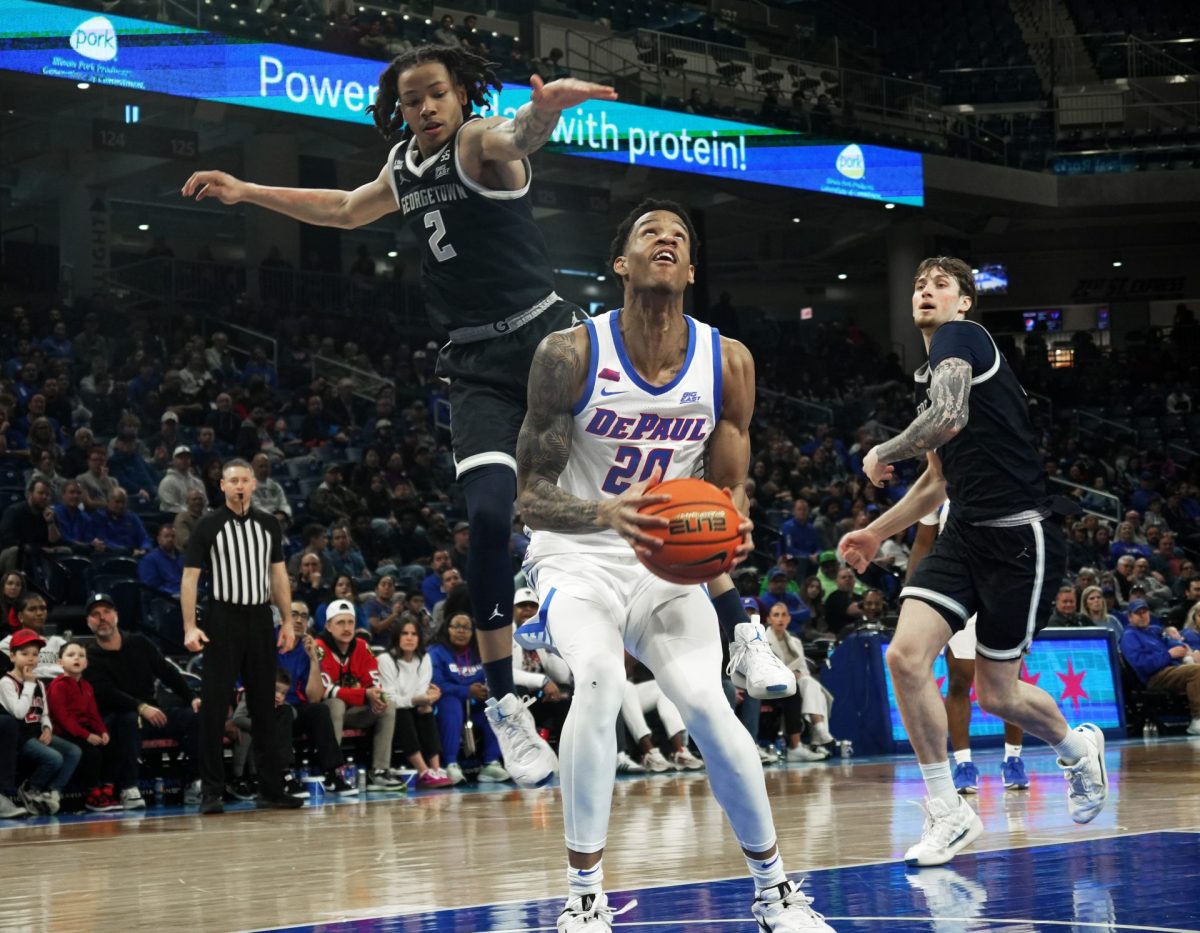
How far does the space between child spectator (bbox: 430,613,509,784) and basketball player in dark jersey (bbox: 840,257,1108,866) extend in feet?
21.6

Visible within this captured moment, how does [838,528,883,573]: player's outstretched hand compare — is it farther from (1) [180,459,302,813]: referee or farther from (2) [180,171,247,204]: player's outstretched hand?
(1) [180,459,302,813]: referee

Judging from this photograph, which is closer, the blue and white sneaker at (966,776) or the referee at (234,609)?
the blue and white sneaker at (966,776)

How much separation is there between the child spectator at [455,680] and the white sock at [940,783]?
667cm

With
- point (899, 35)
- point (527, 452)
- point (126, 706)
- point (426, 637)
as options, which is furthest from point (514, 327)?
point (899, 35)

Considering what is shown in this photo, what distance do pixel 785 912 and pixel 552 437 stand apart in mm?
1559

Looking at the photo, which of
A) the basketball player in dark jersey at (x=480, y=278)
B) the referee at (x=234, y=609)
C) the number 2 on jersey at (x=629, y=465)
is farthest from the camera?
the referee at (x=234, y=609)

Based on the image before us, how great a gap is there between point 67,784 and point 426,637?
3536 millimetres

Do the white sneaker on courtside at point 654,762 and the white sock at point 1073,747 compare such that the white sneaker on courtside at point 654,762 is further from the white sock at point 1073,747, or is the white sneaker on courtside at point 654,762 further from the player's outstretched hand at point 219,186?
the player's outstretched hand at point 219,186

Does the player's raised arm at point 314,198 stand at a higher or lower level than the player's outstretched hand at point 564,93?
higher

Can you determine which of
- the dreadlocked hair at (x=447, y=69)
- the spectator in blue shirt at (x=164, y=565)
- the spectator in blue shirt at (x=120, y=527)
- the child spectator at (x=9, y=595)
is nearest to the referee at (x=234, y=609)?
the child spectator at (x=9, y=595)

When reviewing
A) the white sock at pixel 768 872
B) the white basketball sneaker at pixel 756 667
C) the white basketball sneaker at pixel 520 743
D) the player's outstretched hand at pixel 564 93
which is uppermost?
the player's outstretched hand at pixel 564 93

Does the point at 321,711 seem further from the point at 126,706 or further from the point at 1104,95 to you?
the point at 1104,95

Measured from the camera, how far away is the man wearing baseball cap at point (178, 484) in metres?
15.8

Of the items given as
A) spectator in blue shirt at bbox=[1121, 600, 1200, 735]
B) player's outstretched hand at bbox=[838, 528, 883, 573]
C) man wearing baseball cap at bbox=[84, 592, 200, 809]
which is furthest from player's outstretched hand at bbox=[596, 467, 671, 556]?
spectator in blue shirt at bbox=[1121, 600, 1200, 735]
